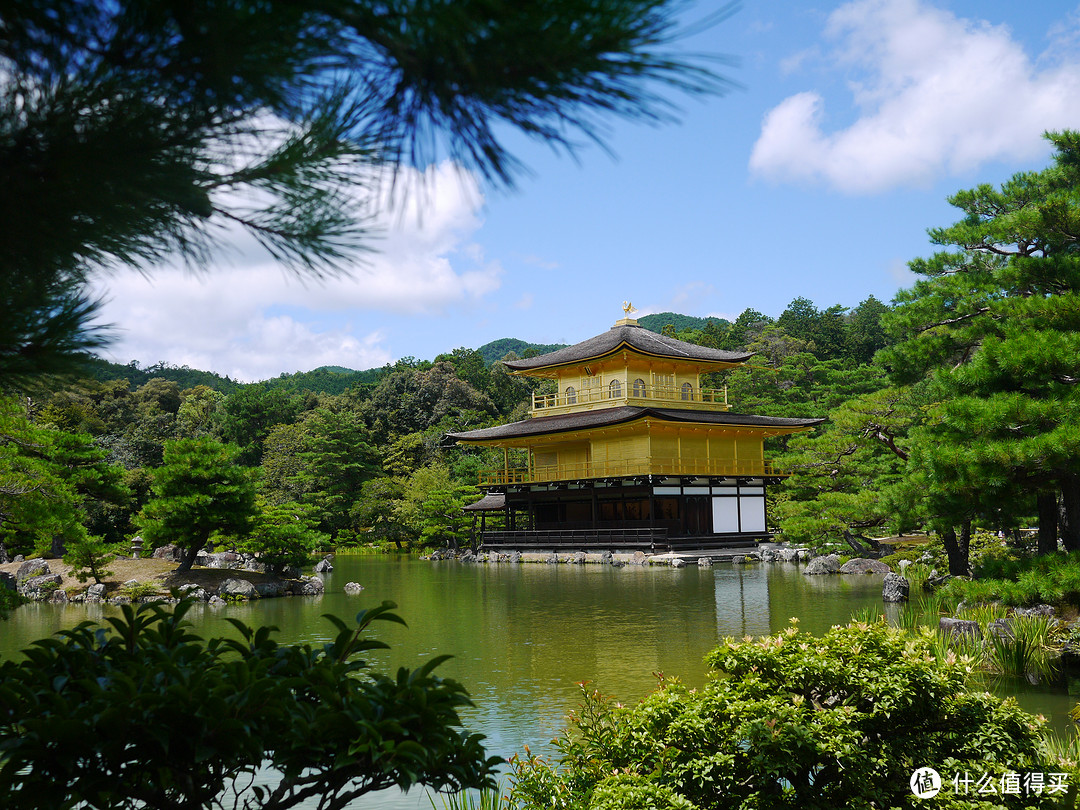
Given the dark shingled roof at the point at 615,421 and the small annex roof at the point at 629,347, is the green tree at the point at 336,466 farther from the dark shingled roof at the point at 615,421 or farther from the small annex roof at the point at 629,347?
the small annex roof at the point at 629,347

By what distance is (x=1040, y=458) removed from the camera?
22.4 ft

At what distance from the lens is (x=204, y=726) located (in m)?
1.60

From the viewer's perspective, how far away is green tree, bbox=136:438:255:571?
47.7ft

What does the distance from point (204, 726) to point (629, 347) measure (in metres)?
24.4

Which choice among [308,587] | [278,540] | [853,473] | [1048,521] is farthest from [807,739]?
[853,473]

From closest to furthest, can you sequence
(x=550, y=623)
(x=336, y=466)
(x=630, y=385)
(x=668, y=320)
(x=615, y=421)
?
(x=550, y=623) → (x=615, y=421) → (x=630, y=385) → (x=336, y=466) → (x=668, y=320)

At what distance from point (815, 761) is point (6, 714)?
257cm

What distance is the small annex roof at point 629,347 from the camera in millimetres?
26469

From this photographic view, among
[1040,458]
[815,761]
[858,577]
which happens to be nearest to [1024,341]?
[1040,458]

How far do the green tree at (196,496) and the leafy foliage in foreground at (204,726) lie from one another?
13.6 m

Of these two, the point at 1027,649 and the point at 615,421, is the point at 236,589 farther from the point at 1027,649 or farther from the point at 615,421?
the point at 615,421

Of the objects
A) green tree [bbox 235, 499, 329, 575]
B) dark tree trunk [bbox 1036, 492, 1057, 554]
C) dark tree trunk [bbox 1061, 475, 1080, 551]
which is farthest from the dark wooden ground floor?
dark tree trunk [bbox 1061, 475, 1080, 551]

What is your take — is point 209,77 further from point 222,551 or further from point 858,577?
point 222,551

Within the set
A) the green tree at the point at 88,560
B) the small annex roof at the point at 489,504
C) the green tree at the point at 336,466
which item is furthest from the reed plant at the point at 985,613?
the green tree at the point at 336,466
